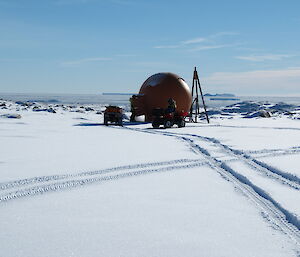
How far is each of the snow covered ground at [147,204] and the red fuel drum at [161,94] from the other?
1455cm

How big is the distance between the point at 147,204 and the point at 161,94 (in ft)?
63.7

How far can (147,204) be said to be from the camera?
564 cm

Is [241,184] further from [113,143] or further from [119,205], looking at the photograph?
[113,143]

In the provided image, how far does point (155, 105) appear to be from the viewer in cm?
2495

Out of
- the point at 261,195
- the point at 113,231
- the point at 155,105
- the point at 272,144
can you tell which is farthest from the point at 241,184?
the point at 155,105

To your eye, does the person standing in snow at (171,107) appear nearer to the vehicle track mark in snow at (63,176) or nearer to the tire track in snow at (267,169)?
the tire track in snow at (267,169)

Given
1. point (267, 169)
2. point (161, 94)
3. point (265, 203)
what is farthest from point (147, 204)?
point (161, 94)

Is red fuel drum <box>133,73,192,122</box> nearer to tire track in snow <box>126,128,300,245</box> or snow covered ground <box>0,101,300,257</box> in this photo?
snow covered ground <box>0,101,300,257</box>

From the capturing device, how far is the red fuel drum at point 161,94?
977 inches

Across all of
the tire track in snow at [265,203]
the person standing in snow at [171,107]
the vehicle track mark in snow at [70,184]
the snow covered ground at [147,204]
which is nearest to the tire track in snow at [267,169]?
the snow covered ground at [147,204]

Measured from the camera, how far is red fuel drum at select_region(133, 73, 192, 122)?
24.8 meters

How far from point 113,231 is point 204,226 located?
110cm

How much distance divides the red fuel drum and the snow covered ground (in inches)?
573

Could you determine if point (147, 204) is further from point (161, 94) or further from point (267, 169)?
point (161, 94)
